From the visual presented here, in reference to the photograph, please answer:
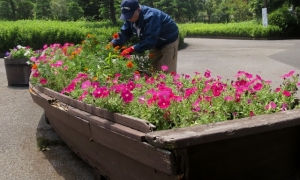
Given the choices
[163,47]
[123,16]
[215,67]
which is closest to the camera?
[123,16]

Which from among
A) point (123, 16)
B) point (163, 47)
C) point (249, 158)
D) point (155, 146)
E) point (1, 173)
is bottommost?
point (1, 173)

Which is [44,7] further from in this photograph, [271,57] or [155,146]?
[155,146]

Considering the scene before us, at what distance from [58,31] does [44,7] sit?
26.4 m

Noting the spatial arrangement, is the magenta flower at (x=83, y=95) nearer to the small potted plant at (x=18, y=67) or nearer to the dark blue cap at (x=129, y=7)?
the dark blue cap at (x=129, y=7)

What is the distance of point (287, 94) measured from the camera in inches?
116

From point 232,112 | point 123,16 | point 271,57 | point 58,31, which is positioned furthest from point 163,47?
point 58,31

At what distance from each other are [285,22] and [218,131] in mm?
25768

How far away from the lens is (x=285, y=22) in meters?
26.0

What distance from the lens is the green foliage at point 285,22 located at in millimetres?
26000

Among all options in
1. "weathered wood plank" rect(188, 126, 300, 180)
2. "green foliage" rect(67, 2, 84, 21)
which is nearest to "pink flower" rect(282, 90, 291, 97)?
"weathered wood plank" rect(188, 126, 300, 180)

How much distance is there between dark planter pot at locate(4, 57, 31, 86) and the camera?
334 inches

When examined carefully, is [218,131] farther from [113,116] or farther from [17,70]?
[17,70]

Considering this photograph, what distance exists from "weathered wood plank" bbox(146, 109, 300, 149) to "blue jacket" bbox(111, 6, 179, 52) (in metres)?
2.42

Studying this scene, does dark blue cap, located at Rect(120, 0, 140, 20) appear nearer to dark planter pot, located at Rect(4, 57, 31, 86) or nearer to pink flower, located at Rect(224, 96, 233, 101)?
pink flower, located at Rect(224, 96, 233, 101)
